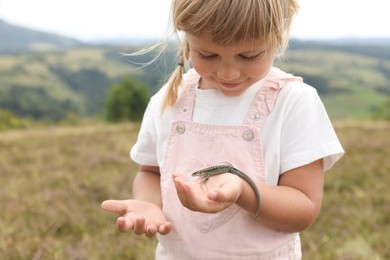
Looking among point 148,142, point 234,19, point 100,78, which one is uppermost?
point 234,19

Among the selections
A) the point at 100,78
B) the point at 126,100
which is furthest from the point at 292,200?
the point at 100,78

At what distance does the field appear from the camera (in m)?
4.05

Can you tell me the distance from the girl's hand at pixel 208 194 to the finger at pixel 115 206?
1.26 ft

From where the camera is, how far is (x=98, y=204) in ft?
17.0

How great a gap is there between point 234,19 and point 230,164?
0.49m

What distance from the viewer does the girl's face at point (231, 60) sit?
1609 mm

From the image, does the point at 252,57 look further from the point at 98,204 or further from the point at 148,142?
the point at 98,204

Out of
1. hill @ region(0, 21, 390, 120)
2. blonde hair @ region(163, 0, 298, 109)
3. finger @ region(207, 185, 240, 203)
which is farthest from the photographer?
hill @ region(0, 21, 390, 120)

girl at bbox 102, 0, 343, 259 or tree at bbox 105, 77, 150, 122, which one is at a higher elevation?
girl at bbox 102, 0, 343, 259

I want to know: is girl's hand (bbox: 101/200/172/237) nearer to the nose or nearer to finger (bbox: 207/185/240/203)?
finger (bbox: 207/185/240/203)

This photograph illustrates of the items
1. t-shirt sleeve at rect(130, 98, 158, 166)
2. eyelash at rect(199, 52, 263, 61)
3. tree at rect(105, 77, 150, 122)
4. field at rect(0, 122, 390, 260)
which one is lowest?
tree at rect(105, 77, 150, 122)

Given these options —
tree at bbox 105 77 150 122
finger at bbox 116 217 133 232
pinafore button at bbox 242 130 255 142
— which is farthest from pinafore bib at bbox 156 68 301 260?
tree at bbox 105 77 150 122

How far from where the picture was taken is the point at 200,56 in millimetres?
1699

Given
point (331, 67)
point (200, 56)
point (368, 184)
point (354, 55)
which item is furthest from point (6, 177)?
point (354, 55)
